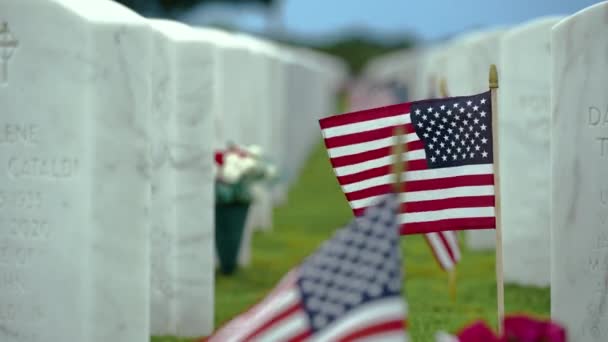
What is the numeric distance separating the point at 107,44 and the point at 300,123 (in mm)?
15385

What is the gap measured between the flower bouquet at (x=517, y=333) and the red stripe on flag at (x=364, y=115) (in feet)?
4.64

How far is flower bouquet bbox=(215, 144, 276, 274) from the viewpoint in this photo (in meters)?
8.97

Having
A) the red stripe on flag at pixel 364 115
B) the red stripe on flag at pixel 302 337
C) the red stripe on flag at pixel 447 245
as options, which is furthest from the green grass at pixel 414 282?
the red stripe on flag at pixel 302 337

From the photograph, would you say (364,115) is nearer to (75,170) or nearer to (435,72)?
(75,170)

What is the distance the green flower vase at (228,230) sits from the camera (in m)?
8.98

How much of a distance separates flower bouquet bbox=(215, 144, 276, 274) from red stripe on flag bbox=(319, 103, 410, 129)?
13.7 ft

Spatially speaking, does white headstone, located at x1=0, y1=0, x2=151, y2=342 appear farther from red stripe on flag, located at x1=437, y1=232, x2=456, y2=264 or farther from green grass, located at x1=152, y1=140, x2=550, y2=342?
red stripe on flag, located at x1=437, y1=232, x2=456, y2=264

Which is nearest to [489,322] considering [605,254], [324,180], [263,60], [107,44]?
[605,254]

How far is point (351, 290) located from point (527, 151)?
16.1 feet

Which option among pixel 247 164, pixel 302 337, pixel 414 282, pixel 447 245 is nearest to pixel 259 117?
pixel 247 164

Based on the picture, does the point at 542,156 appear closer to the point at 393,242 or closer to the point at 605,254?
the point at 605,254

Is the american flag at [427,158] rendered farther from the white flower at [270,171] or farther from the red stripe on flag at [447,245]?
the white flower at [270,171]

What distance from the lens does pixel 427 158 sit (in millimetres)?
4828

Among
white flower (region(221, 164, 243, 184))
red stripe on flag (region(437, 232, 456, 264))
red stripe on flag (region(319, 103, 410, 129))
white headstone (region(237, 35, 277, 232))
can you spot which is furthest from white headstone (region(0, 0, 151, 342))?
white headstone (region(237, 35, 277, 232))
